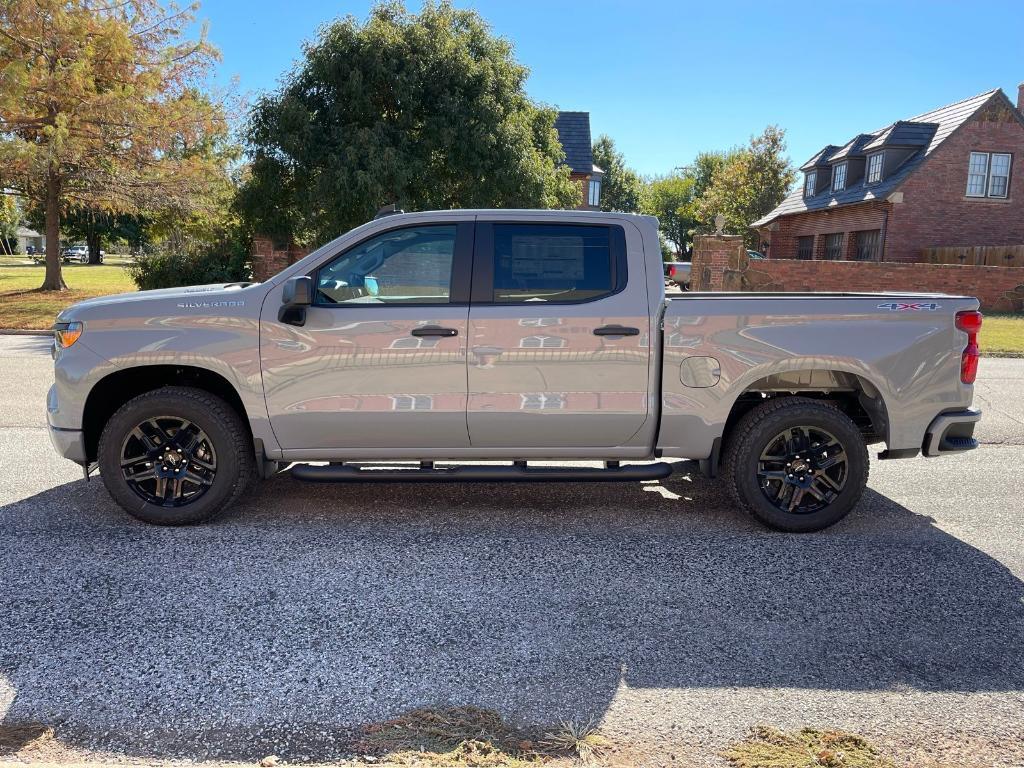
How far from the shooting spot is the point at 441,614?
391 centimetres

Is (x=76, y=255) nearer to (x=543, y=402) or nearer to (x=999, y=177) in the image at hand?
(x=999, y=177)

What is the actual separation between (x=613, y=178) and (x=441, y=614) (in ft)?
255

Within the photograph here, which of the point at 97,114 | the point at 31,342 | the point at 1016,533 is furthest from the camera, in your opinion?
the point at 97,114

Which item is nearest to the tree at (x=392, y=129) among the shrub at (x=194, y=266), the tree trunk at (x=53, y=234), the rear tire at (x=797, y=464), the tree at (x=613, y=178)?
the shrub at (x=194, y=266)

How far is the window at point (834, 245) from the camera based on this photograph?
33594 mm

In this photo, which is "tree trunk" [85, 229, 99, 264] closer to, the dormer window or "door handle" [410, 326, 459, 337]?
the dormer window

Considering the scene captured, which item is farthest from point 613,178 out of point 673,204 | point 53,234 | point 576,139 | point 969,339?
point 969,339

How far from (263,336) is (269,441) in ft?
2.16

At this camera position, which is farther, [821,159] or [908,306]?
[821,159]

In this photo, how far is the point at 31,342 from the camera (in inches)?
629

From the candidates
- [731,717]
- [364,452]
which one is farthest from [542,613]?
[364,452]

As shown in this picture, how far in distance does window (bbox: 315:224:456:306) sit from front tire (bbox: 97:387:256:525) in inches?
39.3

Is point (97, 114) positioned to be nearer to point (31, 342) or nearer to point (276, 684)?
point (31, 342)

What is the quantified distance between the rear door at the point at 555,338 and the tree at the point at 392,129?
43.1 ft
